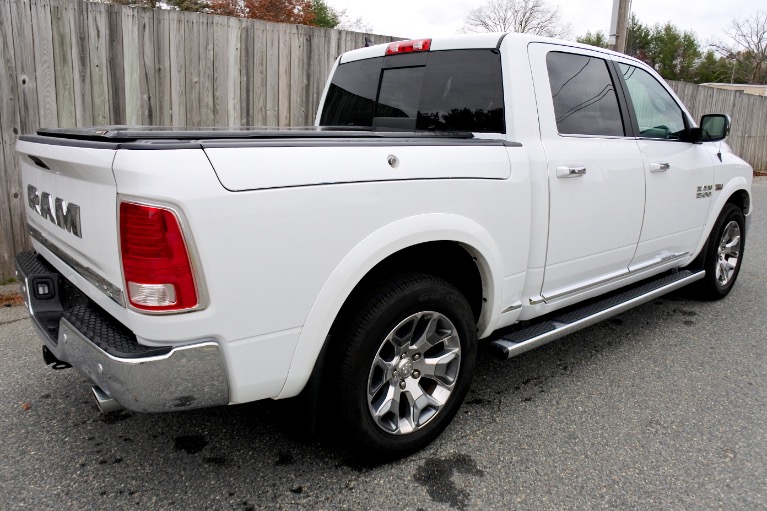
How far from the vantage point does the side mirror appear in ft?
14.2

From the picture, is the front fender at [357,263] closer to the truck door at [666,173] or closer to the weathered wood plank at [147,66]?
the truck door at [666,173]

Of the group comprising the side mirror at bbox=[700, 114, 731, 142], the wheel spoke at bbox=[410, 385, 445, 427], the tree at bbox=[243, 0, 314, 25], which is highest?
the tree at bbox=[243, 0, 314, 25]

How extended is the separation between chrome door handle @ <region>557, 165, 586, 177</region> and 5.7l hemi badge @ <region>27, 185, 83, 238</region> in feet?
7.42

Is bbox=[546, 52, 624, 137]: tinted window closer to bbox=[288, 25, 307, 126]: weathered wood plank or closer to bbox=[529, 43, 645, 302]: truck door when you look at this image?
bbox=[529, 43, 645, 302]: truck door

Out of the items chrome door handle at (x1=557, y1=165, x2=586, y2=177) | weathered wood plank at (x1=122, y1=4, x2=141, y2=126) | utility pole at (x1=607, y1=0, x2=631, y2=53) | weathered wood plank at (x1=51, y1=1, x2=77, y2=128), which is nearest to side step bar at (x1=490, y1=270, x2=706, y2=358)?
chrome door handle at (x1=557, y1=165, x2=586, y2=177)

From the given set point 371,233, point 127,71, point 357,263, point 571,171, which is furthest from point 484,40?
point 127,71

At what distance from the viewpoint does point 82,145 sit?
2.20 meters

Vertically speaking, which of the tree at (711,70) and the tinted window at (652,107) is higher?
the tree at (711,70)

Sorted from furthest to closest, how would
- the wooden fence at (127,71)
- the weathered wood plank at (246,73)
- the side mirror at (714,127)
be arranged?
the weathered wood plank at (246,73) → the wooden fence at (127,71) → the side mirror at (714,127)

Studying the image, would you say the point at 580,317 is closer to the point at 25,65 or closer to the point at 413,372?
the point at 413,372

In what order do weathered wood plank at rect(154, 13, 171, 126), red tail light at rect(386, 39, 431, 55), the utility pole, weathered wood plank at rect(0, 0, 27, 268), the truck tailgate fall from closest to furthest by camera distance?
the truck tailgate
red tail light at rect(386, 39, 431, 55)
weathered wood plank at rect(0, 0, 27, 268)
weathered wood plank at rect(154, 13, 171, 126)
the utility pole

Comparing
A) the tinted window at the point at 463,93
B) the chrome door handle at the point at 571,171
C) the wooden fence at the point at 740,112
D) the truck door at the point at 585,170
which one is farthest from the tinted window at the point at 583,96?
the wooden fence at the point at 740,112

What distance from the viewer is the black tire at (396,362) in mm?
2414

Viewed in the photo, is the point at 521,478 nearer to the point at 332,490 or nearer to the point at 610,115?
the point at 332,490
